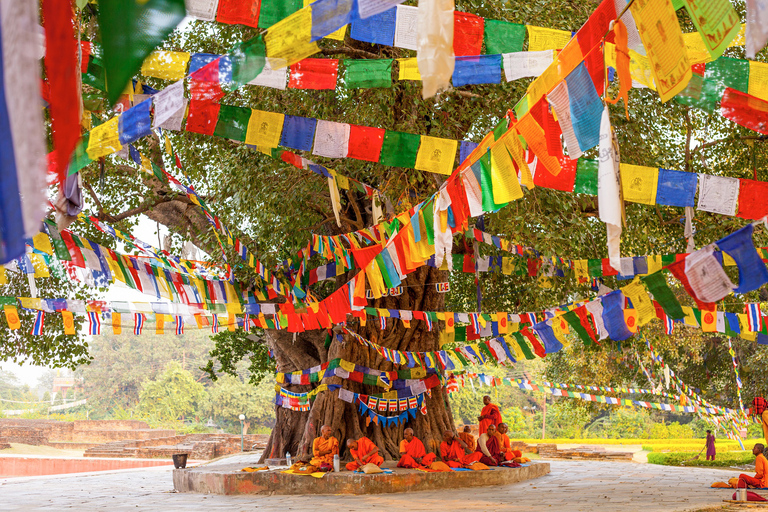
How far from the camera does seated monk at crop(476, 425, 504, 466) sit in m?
11.2

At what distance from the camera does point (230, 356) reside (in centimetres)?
1453

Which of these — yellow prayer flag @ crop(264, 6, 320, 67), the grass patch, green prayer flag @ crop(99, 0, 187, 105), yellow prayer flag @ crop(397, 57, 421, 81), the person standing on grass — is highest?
yellow prayer flag @ crop(397, 57, 421, 81)

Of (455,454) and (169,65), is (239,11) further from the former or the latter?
(455,454)

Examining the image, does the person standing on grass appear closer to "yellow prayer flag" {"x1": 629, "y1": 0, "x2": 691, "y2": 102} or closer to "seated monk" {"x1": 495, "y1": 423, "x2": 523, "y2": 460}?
"seated monk" {"x1": 495, "y1": 423, "x2": 523, "y2": 460}

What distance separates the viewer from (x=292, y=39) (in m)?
2.99

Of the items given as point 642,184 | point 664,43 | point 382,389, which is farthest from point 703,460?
point 664,43

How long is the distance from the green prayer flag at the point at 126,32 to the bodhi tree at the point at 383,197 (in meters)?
3.89

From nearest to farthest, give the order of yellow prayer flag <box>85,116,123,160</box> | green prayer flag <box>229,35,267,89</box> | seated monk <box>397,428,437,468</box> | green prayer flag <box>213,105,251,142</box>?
green prayer flag <box>229,35,267,89</box> → yellow prayer flag <box>85,116,123,160</box> → green prayer flag <box>213,105,251,142</box> → seated monk <box>397,428,437,468</box>

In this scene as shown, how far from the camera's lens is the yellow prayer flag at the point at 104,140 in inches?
163

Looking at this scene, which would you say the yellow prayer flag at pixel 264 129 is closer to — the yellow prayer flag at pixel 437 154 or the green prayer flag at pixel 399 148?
the green prayer flag at pixel 399 148

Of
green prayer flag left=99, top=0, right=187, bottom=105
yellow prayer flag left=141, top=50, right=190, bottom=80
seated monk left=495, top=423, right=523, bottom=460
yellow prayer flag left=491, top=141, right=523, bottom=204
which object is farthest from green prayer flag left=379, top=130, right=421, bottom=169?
seated monk left=495, top=423, right=523, bottom=460

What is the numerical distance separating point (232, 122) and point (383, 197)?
13.1ft

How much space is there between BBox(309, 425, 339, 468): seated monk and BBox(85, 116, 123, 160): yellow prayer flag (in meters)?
6.74

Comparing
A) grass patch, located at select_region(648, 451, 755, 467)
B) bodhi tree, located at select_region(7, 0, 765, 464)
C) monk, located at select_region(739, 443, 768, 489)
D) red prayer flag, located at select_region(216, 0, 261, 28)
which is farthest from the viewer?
grass patch, located at select_region(648, 451, 755, 467)
